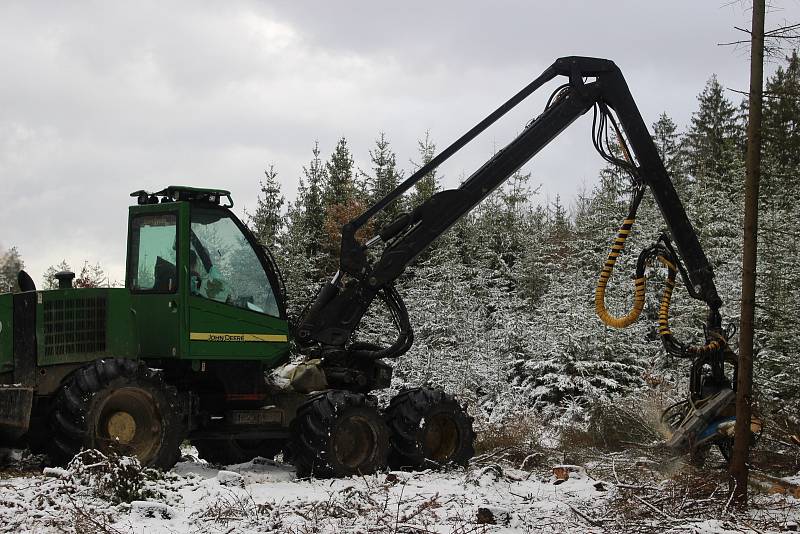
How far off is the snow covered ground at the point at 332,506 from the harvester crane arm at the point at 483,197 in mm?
2198

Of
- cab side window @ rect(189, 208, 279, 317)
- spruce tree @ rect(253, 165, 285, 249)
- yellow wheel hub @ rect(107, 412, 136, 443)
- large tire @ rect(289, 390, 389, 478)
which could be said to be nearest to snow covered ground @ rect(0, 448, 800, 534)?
large tire @ rect(289, 390, 389, 478)

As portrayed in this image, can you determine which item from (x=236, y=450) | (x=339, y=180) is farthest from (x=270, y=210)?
(x=236, y=450)

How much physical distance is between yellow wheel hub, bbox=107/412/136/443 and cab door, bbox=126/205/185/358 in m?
0.97

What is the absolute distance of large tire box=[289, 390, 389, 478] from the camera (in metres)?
10.3

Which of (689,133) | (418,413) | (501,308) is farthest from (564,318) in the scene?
(689,133)

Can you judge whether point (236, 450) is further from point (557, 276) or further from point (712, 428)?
point (557, 276)

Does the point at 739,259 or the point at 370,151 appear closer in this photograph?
the point at 739,259

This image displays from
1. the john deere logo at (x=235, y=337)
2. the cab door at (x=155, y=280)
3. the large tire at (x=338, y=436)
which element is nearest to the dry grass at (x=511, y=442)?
the large tire at (x=338, y=436)

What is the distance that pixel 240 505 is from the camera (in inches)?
321

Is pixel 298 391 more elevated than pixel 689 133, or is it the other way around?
pixel 689 133

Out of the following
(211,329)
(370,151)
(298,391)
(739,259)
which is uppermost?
(370,151)

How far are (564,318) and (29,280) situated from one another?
1626 cm

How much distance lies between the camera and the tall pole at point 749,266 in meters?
9.06

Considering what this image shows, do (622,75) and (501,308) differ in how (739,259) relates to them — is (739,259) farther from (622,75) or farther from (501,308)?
(622,75)
